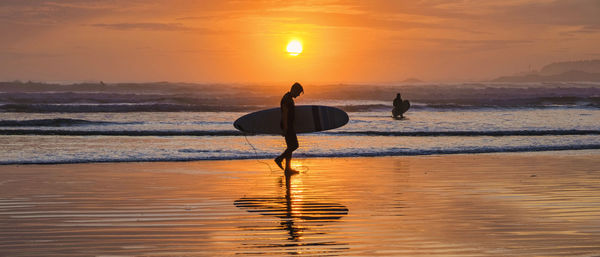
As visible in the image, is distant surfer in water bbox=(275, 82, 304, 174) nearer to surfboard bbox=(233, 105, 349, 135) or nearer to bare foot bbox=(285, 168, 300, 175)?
bare foot bbox=(285, 168, 300, 175)

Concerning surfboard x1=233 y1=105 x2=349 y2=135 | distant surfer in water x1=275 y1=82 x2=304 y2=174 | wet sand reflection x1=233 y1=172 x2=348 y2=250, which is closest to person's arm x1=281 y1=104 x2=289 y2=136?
distant surfer in water x1=275 y1=82 x2=304 y2=174

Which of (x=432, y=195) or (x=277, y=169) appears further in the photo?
(x=277, y=169)

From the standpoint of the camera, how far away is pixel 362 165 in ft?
54.4

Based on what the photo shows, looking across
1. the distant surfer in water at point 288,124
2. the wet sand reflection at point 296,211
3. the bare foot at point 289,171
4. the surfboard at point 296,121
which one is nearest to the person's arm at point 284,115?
the distant surfer in water at point 288,124

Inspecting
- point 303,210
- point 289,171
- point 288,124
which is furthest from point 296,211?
point 288,124

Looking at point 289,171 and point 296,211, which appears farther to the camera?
point 289,171

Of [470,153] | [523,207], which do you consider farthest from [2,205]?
[470,153]

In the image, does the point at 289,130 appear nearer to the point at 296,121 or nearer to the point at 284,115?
the point at 284,115

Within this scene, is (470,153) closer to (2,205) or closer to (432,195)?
(432,195)

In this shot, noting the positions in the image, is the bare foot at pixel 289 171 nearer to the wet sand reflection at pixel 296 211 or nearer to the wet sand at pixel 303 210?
the wet sand at pixel 303 210

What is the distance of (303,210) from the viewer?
10.2 metres

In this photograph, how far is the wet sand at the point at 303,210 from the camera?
25.4ft

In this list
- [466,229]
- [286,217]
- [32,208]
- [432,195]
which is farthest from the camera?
[432,195]

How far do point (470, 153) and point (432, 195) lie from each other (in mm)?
8810
